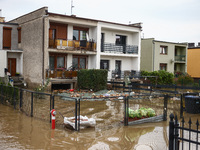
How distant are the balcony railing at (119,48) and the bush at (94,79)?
5.97 m

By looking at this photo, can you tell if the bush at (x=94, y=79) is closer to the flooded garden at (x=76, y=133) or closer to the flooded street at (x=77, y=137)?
the flooded garden at (x=76, y=133)

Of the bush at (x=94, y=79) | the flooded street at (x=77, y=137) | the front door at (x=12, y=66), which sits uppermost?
the front door at (x=12, y=66)

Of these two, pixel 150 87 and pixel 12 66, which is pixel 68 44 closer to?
pixel 12 66

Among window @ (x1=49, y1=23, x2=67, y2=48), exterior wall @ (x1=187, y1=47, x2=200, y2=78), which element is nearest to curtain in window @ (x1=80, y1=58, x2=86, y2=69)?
window @ (x1=49, y1=23, x2=67, y2=48)

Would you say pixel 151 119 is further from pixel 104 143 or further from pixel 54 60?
pixel 54 60

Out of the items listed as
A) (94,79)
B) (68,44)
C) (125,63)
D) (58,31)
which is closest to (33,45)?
(58,31)

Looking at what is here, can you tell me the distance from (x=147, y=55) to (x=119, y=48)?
8415 mm

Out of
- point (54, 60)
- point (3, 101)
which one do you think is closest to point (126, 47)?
point (54, 60)

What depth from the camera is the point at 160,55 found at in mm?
35406

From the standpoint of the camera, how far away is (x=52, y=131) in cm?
878

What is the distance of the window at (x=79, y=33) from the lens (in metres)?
25.8

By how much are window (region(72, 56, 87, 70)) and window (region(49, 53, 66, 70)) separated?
51.2 inches

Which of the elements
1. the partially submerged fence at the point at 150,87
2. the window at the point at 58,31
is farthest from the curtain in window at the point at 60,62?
the partially submerged fence at the point at 150,87

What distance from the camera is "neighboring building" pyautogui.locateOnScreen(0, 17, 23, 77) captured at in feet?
83.9
